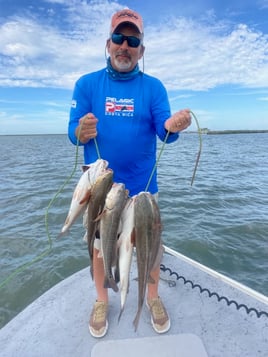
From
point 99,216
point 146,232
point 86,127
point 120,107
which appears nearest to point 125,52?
point 120,107

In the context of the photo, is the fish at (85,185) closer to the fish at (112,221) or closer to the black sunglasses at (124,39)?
the fish at (112,221)

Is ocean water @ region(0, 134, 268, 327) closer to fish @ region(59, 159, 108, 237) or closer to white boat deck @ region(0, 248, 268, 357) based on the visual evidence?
fish @ region(59, 159, 108, 237)

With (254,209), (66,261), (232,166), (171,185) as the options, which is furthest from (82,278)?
(232,166)

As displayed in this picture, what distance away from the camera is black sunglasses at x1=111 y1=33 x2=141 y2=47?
9.54ft

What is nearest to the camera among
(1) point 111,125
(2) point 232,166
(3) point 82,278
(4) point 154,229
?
(4) point 154,229

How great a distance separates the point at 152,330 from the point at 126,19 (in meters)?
3.00

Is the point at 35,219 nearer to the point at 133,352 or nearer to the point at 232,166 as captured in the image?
the point at 133,352

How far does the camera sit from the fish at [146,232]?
2309 mm

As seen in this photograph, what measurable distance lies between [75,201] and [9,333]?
67.4 inches

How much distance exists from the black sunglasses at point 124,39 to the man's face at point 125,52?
20mm

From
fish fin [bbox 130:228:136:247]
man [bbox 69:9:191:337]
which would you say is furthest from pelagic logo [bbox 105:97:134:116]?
fish fin [bbox 130:228:136:247]

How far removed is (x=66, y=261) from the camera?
649cm

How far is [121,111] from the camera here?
306 centimetres

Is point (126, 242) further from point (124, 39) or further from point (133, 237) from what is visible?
point (124, 39)
